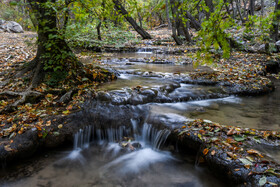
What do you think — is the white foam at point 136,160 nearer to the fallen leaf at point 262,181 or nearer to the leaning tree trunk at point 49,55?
the fallen leaf at point 262,181

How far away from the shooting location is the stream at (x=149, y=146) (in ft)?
10.7

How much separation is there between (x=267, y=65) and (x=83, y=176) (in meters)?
9.29

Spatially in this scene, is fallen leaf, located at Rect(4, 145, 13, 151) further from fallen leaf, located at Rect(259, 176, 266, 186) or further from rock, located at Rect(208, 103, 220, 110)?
rock, located at Rect(208, 103, 220, 110)

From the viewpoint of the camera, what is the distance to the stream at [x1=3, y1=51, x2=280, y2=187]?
3268mm

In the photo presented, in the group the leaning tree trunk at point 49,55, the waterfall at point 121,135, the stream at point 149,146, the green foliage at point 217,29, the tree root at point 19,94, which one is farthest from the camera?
the leaning tree trunk at point 49,55

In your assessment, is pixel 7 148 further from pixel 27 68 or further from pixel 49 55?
pixel 27 68

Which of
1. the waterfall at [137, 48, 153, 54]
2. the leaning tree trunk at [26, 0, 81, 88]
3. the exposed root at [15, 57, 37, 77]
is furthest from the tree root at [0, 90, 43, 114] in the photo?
the waterfall at [137, 48, 153, 54]

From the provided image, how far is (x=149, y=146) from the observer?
4242 mm

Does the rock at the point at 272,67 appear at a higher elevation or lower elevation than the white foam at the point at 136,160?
higher

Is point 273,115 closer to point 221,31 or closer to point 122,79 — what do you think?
point 221,31

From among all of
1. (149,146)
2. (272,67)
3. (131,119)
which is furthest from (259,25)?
(149,146)

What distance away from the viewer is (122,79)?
692 centimetres

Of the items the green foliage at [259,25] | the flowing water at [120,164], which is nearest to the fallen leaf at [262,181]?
the flowing water at [120,164]

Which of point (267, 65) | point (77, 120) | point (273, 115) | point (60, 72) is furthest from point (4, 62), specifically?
point (267, 65)
